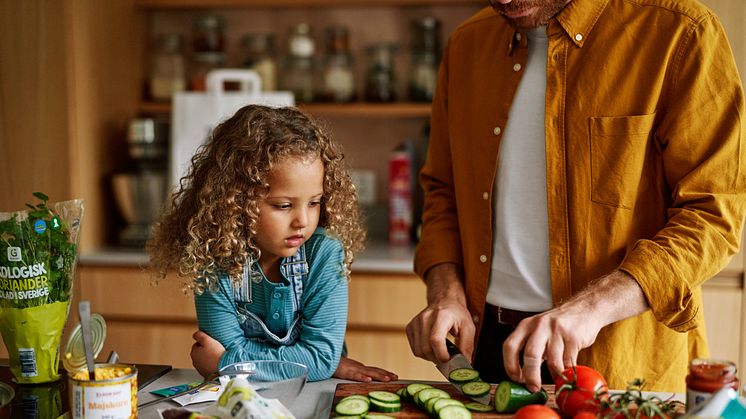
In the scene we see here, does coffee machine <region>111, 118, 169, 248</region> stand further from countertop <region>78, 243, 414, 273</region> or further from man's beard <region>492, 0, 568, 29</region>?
man's beard <region>492, 0, 568, 29</region>

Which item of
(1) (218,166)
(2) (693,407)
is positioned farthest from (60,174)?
(2) (693,407)

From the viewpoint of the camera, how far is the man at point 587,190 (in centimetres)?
126

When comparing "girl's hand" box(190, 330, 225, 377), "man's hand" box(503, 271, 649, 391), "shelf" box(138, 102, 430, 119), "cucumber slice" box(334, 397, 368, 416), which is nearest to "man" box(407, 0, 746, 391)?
"man's hand" box(503, 271, 649, 391)

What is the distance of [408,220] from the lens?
112 inches

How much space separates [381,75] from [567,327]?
1888 millimetres

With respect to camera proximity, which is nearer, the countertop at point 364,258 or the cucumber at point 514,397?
the cucumber at point 514,397

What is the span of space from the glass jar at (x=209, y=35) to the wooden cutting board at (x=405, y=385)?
6.76 feet

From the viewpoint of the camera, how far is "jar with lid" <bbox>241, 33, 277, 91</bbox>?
2971 mm

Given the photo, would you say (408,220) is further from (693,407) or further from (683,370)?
(693,407)

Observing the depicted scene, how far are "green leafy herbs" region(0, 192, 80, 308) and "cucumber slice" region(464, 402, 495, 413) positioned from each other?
660mm

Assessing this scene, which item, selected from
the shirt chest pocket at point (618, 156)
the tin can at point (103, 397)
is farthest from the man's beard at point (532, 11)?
the tin can at point (103, 397)

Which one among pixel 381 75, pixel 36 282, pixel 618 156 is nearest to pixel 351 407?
pixel 36 282

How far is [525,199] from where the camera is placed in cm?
149

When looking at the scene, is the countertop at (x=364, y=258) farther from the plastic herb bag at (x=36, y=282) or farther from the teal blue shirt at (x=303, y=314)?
the plastic herb bag at (x=36, y=282)
